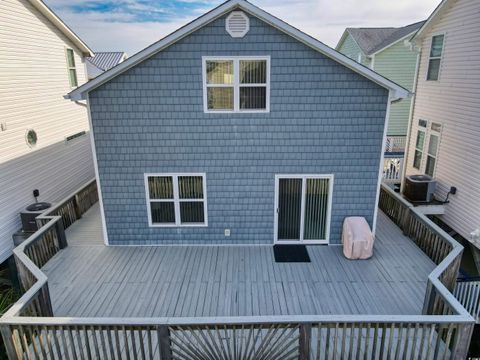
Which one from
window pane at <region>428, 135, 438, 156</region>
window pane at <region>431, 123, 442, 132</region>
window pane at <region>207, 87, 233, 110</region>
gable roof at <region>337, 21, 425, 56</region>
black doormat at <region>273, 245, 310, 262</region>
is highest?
gable roof at <region>337, 21, 425, 56</region>

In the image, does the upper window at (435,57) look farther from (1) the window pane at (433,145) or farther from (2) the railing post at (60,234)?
(2) the railing post at (60,234)

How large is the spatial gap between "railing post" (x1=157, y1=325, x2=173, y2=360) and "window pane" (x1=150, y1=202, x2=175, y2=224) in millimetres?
3835

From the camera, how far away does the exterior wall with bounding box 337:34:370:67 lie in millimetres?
18369

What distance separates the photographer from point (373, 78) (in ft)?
22.2

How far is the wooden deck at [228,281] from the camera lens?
588cm

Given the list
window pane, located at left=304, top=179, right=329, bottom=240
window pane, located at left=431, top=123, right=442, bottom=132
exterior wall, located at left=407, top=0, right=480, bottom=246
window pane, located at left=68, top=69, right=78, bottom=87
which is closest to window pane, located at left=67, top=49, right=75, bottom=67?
window pane, located at left=68, top=69, right=78, bottom=87

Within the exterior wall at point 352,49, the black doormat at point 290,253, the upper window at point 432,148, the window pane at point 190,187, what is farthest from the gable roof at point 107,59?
the upper window at point 432,148

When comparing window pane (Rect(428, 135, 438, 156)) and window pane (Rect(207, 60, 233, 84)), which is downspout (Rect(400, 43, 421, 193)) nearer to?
window pane (Rect(428, 135, 438, 156))

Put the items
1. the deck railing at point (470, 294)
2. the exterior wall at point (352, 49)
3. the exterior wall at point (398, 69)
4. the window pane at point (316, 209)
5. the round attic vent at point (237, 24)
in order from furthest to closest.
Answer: the exterior wall at point (352, 49)
the exterior wall at point (398, 69)
the window pane at point (316, 209)
the deck railing at point (470, 294)
the round attic vent at point (237, 24)

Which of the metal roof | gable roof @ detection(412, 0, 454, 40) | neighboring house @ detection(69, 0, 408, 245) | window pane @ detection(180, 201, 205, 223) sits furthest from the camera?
the metal roof

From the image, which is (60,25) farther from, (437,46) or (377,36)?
(377,36)

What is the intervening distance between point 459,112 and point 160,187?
8123 mm

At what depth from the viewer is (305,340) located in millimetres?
4355

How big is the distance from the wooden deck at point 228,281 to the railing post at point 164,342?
1274 millimetres
